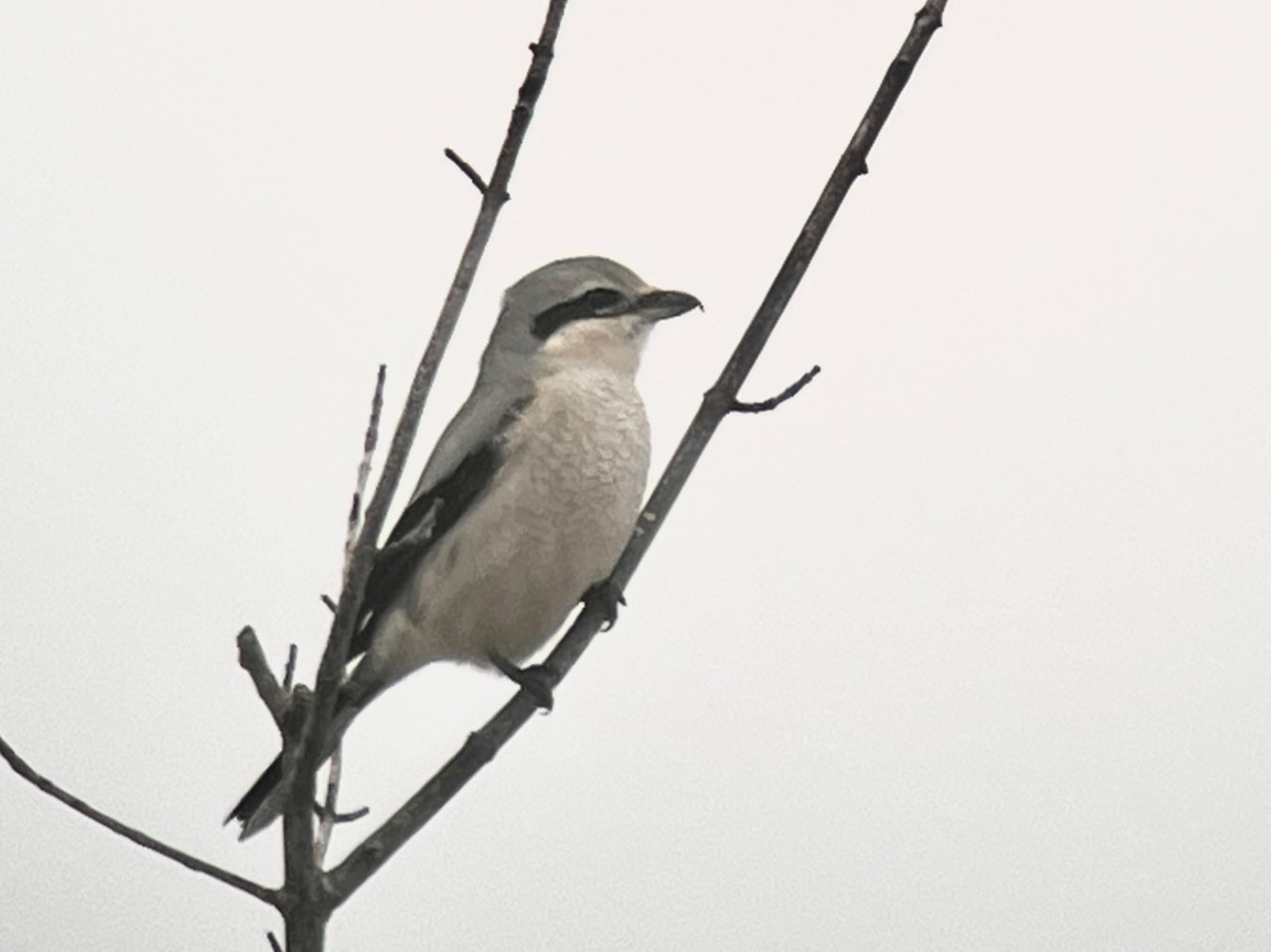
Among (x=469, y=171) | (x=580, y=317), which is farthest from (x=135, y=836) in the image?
(x=580, y=317)

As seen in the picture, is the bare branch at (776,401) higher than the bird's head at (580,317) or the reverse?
the reverse

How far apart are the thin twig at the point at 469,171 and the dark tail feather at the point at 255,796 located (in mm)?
1785

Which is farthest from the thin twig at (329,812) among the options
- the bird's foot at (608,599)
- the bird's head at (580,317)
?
the bird's head at (580,317)

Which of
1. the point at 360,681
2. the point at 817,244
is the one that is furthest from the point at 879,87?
the point at 360,681

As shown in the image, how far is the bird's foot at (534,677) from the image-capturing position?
3828 millimetres

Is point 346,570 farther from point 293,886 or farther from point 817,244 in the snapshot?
point 817,244

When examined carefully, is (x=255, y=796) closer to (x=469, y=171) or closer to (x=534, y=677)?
(x=534, y=677)

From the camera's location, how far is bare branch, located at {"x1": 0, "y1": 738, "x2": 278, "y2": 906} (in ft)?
9.62

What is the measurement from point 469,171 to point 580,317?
2.08 metres

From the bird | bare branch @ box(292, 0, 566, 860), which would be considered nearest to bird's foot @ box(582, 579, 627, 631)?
the bird

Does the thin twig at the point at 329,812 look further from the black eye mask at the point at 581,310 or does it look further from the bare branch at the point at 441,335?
the black eye mask at the point at 581,310

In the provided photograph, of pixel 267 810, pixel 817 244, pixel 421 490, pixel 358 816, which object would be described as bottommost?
pixel 358 816

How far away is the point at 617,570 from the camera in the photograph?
3.91 meters

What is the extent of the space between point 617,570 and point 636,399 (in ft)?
3.24
